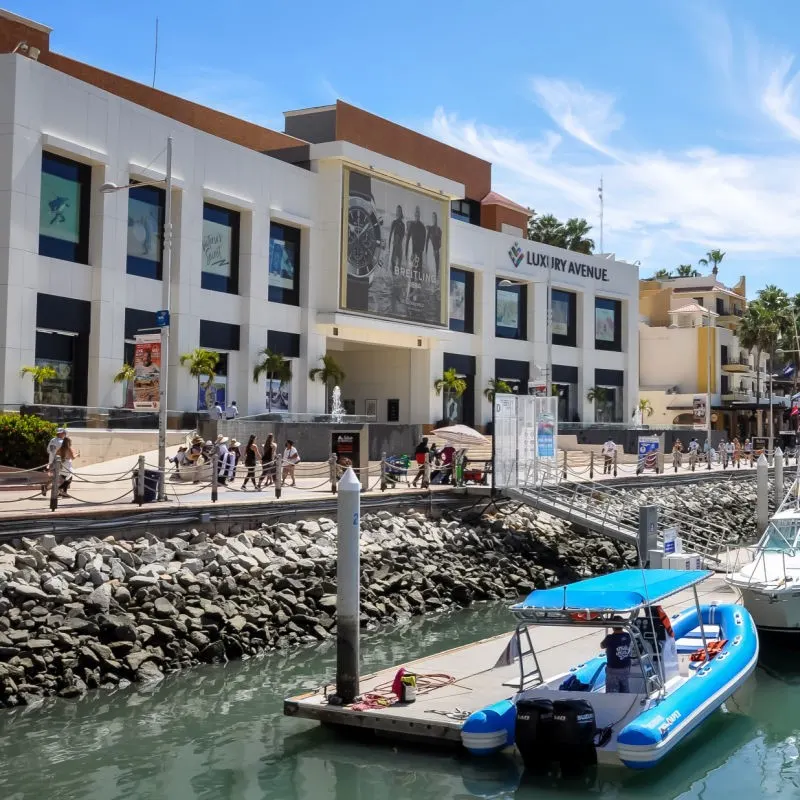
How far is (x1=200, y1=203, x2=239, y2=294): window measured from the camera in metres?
43.4

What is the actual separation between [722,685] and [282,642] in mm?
8411

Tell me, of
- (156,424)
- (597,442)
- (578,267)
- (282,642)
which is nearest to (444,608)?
(282,642)

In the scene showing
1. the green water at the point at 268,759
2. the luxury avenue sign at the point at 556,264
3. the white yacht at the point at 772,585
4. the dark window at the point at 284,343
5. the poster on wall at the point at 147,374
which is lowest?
the green water at the point at 268,759

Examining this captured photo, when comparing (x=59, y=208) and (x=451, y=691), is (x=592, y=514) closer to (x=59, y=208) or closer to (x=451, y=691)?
(x=451, y=691)

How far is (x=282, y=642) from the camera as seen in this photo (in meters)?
19.4

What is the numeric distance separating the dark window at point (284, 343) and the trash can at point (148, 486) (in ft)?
80.1

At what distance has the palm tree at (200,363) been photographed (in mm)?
40438

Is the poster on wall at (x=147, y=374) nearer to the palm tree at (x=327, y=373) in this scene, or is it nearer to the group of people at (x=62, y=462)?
the group of people at (x=62, y=462)

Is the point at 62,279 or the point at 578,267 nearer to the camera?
the point at 62,279

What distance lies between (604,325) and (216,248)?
3192 cm

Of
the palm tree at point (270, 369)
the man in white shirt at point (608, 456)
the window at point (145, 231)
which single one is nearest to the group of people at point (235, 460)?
the window at point (145, 231)

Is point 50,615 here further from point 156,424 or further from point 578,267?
point 578,267

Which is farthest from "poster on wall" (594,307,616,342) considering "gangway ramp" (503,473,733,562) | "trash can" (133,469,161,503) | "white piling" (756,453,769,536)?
"trash can" (133,469,161,503)

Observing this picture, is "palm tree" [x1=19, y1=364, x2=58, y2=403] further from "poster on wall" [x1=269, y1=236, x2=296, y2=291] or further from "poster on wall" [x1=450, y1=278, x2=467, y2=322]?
"poster on wall" [x1=450, y1=278, x2=467, y2=322]
